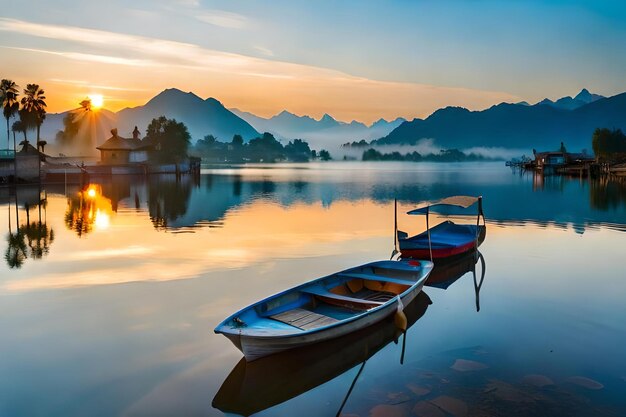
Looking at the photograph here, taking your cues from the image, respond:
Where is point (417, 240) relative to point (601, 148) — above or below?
below

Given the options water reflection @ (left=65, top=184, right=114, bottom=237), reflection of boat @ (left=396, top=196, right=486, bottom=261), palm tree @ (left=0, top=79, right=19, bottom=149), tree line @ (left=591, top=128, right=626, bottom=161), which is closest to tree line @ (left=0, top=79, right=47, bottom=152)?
palm tree @ (left=0, top=79, right=19, bottom=149)

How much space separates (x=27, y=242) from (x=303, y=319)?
75.2 ft

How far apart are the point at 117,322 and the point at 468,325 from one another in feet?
36.3

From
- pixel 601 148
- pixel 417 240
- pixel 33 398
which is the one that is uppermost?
pixel 601 148

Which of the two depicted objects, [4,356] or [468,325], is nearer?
[4,356]

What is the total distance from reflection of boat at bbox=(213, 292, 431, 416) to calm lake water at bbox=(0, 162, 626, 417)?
0.05m

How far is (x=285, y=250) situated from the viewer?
28.8 m

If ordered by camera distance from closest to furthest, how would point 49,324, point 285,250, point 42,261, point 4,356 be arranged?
point 4,356
point 49,324
point 42,261
point 285,250

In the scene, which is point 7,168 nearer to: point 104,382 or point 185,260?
point 185,260

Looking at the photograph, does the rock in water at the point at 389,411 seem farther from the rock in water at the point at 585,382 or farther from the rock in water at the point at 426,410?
the rock in water at the point at 585,382

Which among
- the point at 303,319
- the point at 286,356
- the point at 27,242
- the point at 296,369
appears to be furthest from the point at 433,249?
the point at 27,242

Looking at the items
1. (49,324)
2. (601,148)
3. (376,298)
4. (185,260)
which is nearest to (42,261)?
(185,260)

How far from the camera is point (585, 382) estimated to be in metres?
12.5

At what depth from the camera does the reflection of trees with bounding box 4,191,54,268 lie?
2619 centimetres
